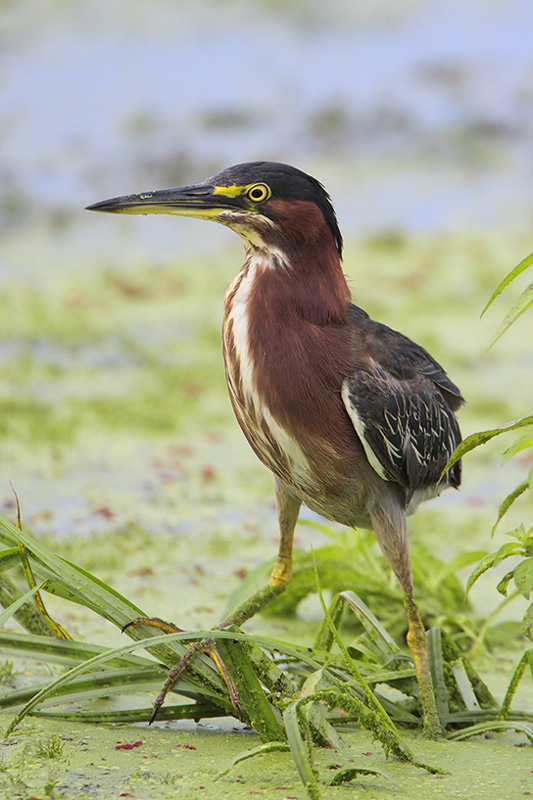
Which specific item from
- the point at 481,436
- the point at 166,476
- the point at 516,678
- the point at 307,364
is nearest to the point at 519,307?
the point at 481,436

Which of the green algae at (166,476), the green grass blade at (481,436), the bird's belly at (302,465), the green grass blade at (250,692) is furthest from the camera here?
the bird's belly at (302,465)

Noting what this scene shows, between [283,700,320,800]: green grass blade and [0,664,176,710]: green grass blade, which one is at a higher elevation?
[0,664,176,710]: green grass blade

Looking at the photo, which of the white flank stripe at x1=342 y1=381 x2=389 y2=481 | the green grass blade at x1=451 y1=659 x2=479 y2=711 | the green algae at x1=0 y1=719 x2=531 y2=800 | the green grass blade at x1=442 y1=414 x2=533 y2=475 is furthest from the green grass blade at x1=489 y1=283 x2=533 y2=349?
the green grass blade at x1=451 y1=659 x2=479 y2=711

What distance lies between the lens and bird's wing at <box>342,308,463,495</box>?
8.68 ft

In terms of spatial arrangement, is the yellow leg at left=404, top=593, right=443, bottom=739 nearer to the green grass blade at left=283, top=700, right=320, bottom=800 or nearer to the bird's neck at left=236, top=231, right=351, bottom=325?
the green grass blade at left=283, top=700, right=320, bottom=800

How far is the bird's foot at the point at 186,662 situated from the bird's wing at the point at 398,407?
2.33 feet

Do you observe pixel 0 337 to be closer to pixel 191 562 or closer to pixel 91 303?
pixel 91 303

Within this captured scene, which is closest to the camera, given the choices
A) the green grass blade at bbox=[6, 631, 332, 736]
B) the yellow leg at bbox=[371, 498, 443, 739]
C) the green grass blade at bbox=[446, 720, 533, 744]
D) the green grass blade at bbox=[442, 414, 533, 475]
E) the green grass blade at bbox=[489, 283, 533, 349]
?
the green grass blade at bbox=[489, 283, 533, 349]

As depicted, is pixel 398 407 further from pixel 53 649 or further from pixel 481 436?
pixel 53 649

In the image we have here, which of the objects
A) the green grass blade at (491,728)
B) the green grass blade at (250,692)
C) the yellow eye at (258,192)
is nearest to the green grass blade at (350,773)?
the green grass blade at (250,692)

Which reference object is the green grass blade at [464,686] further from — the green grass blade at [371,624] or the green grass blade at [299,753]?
the green grass blade at [299,753]

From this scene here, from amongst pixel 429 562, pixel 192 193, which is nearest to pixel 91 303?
pixel 429 562

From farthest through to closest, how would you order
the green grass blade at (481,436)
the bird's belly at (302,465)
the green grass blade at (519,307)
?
the bird's belly at (302,465) → the green grass blade at (481,436) → the green grass blade at (519,307)

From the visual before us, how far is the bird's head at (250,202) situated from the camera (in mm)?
2574
